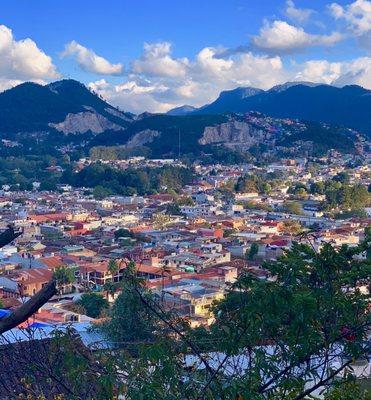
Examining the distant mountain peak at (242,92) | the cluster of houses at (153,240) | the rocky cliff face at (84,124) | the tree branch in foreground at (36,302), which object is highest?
the distant mountain peak at (242,92)

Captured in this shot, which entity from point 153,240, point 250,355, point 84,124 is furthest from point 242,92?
point 250,355

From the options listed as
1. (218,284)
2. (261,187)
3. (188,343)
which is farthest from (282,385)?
(261,187)

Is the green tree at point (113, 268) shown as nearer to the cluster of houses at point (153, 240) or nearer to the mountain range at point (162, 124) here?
the cluster of houses at point (153, 240)

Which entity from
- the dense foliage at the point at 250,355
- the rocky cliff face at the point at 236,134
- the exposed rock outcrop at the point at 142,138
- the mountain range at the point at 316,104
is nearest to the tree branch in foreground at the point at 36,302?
the dense foliage at the point at 250,355

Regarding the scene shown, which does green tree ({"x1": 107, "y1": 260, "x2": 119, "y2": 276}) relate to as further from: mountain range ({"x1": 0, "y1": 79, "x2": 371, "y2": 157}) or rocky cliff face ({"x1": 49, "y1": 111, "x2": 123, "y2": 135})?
rocky cliff face ({"x1": 49, "y1": 111, "x2": 123, "y2": 135})

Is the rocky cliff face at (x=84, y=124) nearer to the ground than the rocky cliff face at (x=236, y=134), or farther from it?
farther from it

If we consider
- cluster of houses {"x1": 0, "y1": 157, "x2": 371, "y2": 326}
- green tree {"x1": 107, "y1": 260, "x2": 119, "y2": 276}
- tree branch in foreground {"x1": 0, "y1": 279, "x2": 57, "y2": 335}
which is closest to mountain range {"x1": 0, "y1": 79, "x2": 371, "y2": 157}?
cluster of houses {"x1": 0, "y1": 157, "x2": 371, "y2": 326}

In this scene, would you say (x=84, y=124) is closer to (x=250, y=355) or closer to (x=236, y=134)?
(x=236, y=134)

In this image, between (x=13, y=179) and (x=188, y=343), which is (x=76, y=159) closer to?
(x=13, y=179)
